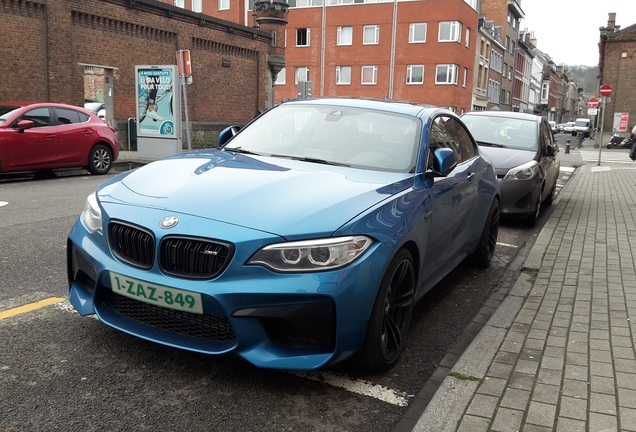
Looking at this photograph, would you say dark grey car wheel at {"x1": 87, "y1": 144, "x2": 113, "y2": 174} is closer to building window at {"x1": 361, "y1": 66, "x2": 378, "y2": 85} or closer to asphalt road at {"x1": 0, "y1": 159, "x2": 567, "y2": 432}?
asphalt road at {"x1": 0, "y1": 159, "x2": 567, "y2": 432}

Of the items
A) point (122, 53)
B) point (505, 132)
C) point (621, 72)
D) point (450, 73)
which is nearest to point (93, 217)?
point (505, 132)

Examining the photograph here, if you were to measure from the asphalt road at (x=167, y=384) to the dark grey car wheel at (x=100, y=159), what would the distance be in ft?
29.9

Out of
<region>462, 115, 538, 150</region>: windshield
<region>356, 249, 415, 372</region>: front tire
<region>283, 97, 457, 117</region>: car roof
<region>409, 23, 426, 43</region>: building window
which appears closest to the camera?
<region>356, 249, 415, 372</region>: front tire

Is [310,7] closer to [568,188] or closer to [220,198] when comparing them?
[568,188]

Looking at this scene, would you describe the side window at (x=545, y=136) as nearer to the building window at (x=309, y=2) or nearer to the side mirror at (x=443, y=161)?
the side mirror at (x=443, y=161)

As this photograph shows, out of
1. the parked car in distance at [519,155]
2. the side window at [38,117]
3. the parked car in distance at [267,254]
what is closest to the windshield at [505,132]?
the parked car in distance at [519,155]

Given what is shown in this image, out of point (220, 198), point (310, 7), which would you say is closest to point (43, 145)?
point (220, 198)

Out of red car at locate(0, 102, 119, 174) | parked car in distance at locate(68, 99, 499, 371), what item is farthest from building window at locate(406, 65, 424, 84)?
parked car in distance at locate(68, 99, 499, 371)

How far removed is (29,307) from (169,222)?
1.80m

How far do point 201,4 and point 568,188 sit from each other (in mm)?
50291

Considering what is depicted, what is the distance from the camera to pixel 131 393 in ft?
9.77

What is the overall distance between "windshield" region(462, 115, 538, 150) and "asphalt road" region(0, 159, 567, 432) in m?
5.37

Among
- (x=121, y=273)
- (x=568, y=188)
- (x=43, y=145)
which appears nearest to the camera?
(x=121, y=273)

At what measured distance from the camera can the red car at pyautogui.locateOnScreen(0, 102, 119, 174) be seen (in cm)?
1127
